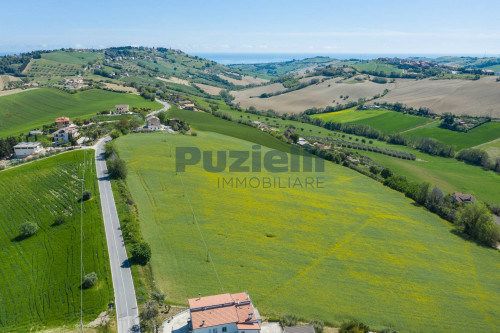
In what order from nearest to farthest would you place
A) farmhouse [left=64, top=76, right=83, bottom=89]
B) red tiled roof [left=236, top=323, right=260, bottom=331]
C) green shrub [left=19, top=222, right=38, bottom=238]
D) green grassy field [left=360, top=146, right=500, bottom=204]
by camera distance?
red tiled roof [left=236, top=323, right=260, bottom=331] < green shrub [left=19, top=222, right=38, bottom=238] < green grassy field [left=360, top=146, right=500, bottom=204] < farmhouse [left=64, top=76, right=83, bottom=89]

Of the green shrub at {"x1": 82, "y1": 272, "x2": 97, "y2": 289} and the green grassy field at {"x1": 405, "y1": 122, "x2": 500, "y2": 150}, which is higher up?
the green grassy field at {"x1": 405, "y1": 122, "x2": 500, "y2": 150}

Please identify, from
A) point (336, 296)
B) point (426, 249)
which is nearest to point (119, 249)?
point (336, 296)

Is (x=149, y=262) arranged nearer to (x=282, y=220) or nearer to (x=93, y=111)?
(x=282, y=220)

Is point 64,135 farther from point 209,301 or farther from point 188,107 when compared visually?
point 209,301

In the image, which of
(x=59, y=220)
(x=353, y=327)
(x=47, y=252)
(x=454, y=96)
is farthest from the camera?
(x=454, y=96)

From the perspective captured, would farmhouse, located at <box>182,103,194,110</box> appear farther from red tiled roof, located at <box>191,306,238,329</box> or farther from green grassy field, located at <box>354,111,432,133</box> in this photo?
red tiled roof, located at <box>191,306,238,329</box>

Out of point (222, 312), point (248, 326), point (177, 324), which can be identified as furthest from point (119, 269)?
point (248, 326)

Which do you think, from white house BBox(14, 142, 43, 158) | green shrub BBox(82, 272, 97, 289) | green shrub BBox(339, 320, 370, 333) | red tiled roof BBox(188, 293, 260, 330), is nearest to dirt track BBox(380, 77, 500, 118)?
green shrub BBox(339, 320, 370, 333)
